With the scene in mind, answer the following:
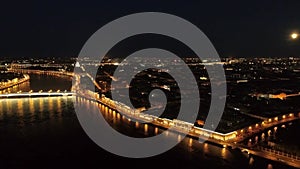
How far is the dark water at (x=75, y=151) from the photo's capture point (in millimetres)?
4496

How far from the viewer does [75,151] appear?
16.6ft

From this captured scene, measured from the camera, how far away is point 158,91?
32.0 feet

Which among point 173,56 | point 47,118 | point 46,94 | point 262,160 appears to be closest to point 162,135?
point 262,160

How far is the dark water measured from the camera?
4496mm

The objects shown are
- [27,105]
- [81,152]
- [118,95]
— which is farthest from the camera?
[118,95]

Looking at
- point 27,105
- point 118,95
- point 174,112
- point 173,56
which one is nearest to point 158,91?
point 118,95

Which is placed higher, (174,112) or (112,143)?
(174,112)

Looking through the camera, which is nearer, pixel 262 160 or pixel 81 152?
pixel 262 160

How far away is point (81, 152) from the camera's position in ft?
16.4

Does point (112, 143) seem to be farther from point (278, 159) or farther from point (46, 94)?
point (46, 94)

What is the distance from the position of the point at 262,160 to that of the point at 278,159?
217mm

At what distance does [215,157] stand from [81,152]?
84.7 inches

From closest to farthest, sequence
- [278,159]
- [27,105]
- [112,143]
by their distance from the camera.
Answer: [278,159], [112,143], [27,105]

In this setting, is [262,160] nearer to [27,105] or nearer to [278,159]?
[278,159]
